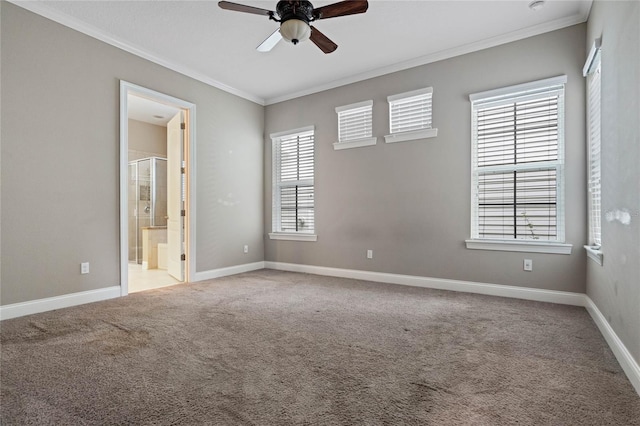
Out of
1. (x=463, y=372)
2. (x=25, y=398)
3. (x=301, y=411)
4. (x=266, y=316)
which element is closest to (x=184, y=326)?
(x=266, y=316)

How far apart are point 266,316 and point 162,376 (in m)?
1.22

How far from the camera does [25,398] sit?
1691 mm

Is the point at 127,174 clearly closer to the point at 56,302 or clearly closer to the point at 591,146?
the point at 56,302

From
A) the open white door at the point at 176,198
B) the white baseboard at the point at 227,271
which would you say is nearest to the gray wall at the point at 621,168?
the white baseboard at the point at 227,271

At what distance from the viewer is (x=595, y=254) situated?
2.81 m

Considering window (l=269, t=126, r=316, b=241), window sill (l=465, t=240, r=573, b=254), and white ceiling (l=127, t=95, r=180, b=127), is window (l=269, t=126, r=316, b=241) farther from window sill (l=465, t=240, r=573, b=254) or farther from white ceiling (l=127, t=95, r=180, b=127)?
window sill (l=465, t=240, r=573, b=254)

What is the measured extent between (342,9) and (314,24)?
107 centimetres

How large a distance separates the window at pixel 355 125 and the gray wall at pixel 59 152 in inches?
91.7

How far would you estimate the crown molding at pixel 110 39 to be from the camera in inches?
124

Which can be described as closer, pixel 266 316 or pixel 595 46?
pixel 595 46

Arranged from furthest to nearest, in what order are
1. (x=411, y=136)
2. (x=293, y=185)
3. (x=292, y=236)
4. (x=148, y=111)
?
(x=148, y=111) < (x=293, y=185) < (x=292, y=236) < (x=411, y=136)

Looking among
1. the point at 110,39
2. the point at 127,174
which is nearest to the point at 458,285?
the point at 127,174

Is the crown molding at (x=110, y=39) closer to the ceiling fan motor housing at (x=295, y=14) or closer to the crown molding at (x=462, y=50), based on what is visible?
the crown molding at (x=462, y=50)

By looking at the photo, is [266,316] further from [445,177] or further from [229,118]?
[229,118]
